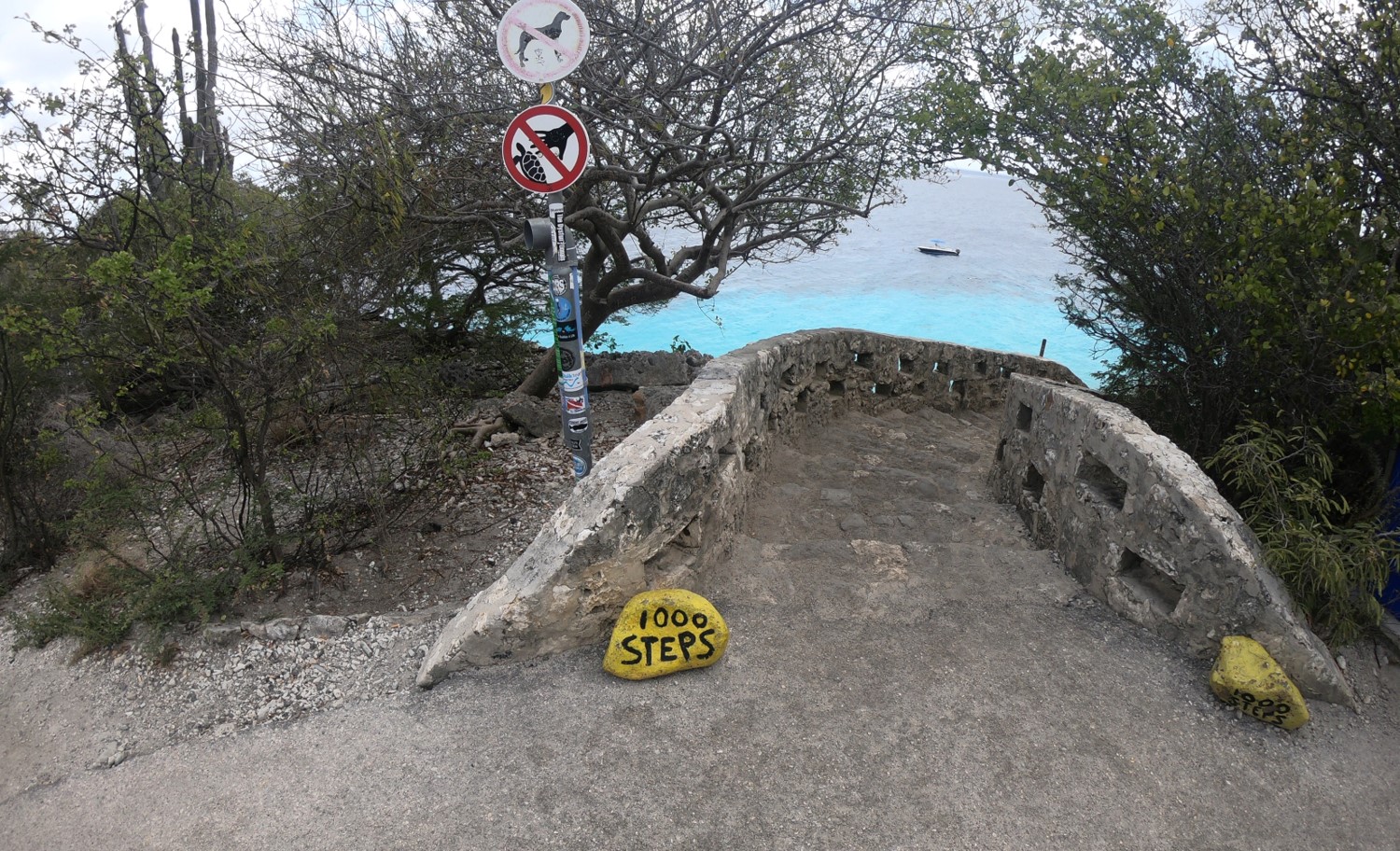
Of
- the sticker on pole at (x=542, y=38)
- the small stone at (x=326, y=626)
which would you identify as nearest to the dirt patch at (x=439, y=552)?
the small stone at (x=326, y=626)

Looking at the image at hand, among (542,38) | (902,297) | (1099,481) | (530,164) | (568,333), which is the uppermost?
(542,38)

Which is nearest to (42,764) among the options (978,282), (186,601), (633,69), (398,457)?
(186,601)

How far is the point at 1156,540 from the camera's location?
3.65 m

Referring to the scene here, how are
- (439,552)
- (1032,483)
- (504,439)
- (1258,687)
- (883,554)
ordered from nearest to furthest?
(1258,687) < (883,554) < (1032,483) < (439,552) < (504,439)

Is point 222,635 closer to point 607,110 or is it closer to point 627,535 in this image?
point 627,535

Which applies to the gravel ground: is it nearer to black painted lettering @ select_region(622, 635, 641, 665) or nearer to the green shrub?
the green shrub

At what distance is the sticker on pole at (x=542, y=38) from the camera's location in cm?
388

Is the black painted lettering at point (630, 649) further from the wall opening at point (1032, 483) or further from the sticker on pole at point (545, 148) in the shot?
the wall opening at point (1032, 483)

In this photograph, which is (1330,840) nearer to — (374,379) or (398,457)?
(374,379)

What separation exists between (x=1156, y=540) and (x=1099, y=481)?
795mm

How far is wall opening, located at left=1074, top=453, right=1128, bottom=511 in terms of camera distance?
A: 426 centimetres

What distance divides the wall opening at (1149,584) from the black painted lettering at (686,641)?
7.01 feet

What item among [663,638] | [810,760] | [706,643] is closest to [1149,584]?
[810,760]

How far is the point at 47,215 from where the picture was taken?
16.5 feet
